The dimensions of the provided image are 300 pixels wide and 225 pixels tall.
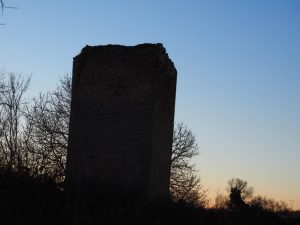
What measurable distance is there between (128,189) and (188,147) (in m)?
13.0

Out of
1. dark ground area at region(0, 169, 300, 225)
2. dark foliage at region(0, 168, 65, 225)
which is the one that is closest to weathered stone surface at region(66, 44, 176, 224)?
dark ground area at region(0, 169, 300, 225)

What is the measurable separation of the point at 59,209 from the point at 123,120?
417 cm

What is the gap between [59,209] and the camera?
11.4 metres

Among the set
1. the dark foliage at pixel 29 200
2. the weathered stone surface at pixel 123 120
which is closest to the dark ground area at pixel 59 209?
the dark foliage at pixel 29 200

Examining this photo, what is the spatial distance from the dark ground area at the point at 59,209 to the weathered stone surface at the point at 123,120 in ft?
5.16

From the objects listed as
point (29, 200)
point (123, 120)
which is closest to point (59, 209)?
point (29, 200)

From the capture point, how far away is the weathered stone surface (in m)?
14.6

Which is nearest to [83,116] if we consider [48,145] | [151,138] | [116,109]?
[116,109]

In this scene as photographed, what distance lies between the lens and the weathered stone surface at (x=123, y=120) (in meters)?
14.6

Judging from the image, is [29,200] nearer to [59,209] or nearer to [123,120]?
[59,209]

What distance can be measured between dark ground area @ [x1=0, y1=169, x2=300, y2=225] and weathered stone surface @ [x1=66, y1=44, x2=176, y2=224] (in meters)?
1.57

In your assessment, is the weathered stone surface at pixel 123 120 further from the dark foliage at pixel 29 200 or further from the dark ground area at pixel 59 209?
the dark foliage at pixel 29 200

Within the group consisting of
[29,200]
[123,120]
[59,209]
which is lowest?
[59,209]

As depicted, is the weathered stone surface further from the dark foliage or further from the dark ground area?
the dark foliage
